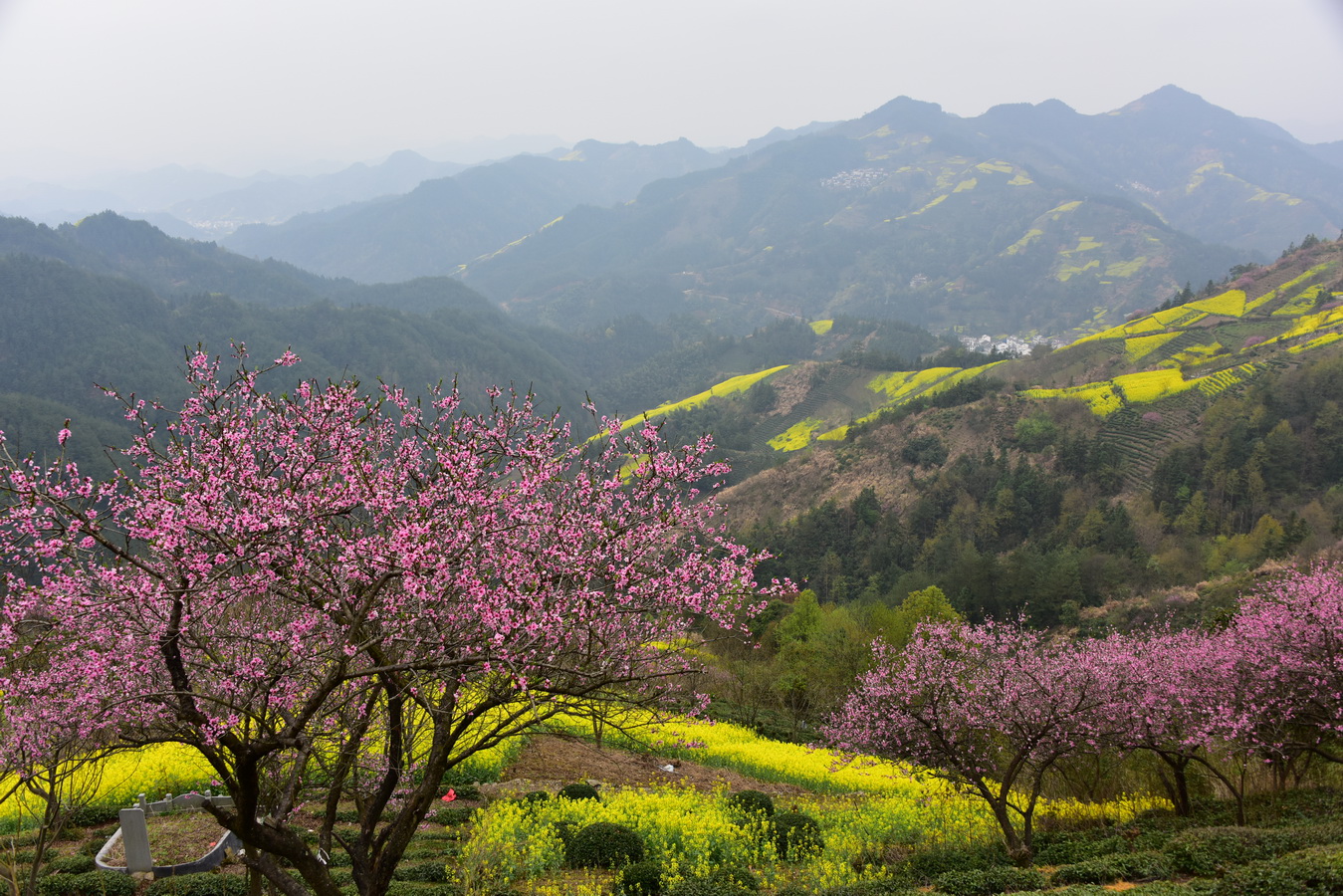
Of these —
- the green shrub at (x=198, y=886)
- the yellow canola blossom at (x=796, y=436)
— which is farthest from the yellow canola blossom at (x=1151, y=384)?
the green shrub at (x=198, y=886)

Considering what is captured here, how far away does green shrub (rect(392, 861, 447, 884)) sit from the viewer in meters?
12.5

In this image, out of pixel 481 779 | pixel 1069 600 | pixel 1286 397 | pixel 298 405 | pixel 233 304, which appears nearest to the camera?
pixel 298 405

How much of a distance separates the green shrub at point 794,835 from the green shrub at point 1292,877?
694 centimetres

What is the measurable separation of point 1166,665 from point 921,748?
6.38m

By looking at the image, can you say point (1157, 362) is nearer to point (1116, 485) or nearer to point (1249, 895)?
point (1116, 485)

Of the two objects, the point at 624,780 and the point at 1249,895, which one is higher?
the point at 1249,895

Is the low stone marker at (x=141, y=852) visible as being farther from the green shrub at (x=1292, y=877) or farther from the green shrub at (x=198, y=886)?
the green shrub at (x=1292, y=877)

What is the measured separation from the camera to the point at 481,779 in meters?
19.5

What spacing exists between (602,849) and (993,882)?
6229 millimetres

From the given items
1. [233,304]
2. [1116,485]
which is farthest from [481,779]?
[233,304]

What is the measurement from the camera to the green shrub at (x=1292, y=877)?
930 centimetres

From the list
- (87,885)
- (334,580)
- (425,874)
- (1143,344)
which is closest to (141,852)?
(87,885)

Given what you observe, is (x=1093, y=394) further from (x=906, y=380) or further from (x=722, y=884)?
(x=722, y=884)

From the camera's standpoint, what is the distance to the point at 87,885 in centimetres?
1150
